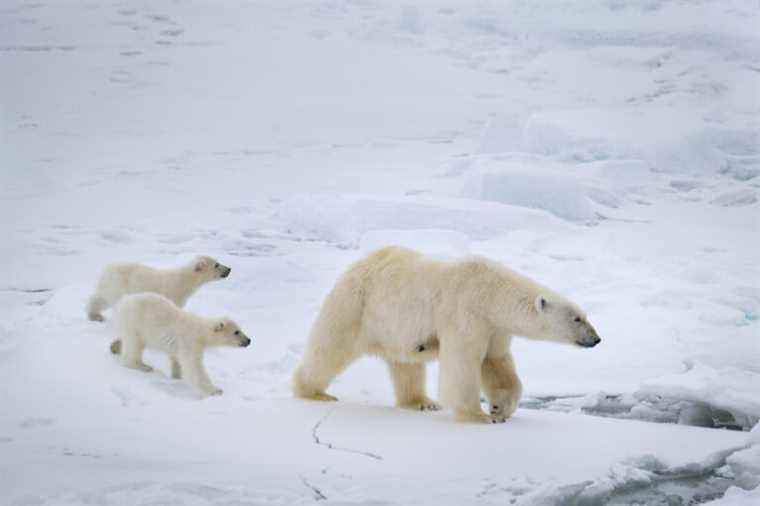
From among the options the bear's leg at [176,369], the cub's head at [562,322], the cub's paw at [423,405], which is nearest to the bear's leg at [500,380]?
the cub's head at [562,322]

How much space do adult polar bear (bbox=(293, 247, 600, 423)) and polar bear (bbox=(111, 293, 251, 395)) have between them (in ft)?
2.00

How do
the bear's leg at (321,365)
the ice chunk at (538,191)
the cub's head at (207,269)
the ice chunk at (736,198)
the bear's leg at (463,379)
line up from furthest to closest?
the ice chunk at (736,198)
the ice chunk at (538,191)
the cub's head at (207,269)
the bear's leg at (321,365)
the bear's leg at (463,379)

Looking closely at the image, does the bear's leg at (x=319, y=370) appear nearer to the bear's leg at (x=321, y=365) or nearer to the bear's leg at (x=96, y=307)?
the bear's leg at (x=321, y=365)

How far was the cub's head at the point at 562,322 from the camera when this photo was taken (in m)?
4.28

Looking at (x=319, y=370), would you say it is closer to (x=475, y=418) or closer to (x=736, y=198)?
(x=475, y=418)

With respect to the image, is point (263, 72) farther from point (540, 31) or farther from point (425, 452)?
point (425, 452)

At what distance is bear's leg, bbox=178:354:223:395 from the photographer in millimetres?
4988

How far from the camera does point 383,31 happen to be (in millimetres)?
14211

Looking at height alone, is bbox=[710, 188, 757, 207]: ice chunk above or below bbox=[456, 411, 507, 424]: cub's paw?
below

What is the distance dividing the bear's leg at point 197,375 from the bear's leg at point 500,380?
4.44 feet

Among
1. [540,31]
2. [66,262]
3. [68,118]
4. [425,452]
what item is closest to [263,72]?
[68,118]

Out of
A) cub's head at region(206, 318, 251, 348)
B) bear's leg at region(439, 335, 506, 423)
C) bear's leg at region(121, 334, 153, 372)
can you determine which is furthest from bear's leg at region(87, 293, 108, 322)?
bear's leg at region(439, 335, 506, 423)

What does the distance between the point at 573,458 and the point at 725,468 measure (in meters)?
0.54

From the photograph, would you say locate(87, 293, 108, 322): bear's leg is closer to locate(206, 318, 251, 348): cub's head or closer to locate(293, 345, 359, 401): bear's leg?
locate(206, 318, 251, 348): cub's head
